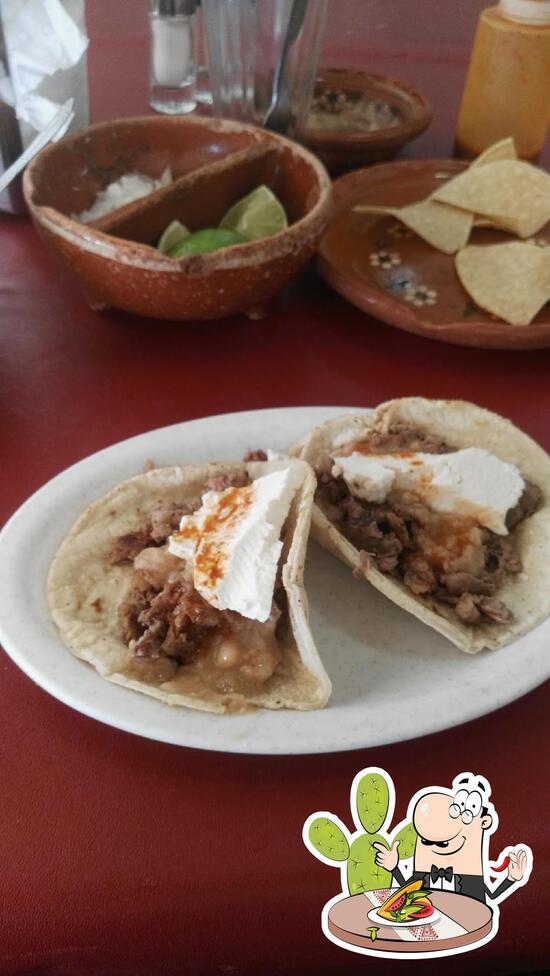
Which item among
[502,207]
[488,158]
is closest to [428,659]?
[502,207]

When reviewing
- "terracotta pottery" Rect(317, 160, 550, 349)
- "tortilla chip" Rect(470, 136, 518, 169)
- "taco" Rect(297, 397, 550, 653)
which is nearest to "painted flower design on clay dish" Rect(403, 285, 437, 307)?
"terracotta pottery" Rect(317, 160, 550, 349)

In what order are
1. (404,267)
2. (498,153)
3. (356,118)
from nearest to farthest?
(404,267) < (498,153) < (356,118)

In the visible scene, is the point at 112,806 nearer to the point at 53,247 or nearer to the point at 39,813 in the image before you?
the point at 39,813

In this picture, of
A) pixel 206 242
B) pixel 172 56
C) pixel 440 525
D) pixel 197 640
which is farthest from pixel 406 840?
pixel 172 56

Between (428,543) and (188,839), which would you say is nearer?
(188,839)

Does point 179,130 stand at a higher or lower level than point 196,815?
higher

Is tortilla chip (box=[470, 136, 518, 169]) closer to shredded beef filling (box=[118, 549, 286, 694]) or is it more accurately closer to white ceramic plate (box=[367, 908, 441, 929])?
shredded beef filling (box=[118, 549, 286, 694])

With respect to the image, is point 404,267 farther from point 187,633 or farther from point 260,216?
point 187,633
